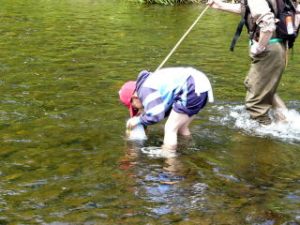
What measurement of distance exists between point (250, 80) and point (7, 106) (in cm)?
357


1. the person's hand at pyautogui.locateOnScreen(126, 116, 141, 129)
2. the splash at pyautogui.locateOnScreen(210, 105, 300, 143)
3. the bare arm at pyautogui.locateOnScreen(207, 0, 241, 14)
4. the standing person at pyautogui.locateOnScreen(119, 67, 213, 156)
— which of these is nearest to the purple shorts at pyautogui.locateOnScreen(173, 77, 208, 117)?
the standing person at pyautogui.locateOnScreen(119, 67, 213, 156)

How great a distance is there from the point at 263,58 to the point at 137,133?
191 centimetres

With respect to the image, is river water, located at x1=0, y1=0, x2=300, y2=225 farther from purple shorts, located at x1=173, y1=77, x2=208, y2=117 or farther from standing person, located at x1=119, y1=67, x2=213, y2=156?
purple shorts, located at x1=173, y1=77, x2=208, y2=117

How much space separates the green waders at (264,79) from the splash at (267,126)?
125 mm

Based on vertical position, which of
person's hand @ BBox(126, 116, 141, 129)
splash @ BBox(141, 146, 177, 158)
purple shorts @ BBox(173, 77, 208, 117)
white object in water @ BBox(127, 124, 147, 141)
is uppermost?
purple shorts @ BBox(173, 77, 208, 117)

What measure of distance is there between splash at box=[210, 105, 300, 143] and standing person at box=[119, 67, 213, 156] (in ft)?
4.64

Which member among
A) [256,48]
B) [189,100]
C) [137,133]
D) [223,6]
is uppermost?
[223,6]

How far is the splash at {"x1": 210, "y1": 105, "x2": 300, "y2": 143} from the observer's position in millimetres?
6928

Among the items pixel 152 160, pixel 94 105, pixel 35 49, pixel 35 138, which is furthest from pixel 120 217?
pixel 35 49

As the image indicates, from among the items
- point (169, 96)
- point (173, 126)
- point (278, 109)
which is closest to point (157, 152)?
point (173, 126)

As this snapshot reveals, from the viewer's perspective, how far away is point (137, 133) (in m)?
6.36

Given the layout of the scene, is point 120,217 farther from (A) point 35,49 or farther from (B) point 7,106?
(A) point 35,49

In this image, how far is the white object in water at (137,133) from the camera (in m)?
6.28

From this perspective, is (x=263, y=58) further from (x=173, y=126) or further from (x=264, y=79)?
(x=173, y=126)
